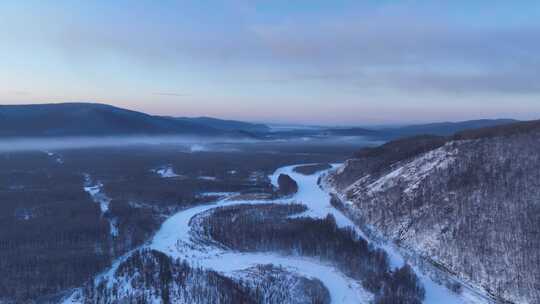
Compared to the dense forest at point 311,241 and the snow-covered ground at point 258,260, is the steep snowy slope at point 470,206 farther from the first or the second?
Answer: the dense forest at point 311,241

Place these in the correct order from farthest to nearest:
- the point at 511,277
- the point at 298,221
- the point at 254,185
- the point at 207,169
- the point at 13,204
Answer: the point at 207,169
the point at 254,185
the point at 13,204
the point at 298,221
the point at 511,277

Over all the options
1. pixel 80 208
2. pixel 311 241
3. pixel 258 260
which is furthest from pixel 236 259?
pixel 80 208

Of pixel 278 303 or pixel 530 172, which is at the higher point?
pixel 530 172

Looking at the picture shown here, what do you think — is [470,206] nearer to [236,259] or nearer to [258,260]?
[258,260]

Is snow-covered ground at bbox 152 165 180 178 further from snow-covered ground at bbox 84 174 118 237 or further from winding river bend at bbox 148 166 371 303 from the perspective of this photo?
winding river bend at bbox 148 166 371 303

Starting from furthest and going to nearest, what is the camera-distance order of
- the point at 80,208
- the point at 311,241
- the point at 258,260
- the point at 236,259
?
the point at 80,208, the point at 311,241, the point at 236,259, the point at 258,260

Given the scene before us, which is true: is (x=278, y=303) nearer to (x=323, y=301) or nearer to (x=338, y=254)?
(x=323, y=301)

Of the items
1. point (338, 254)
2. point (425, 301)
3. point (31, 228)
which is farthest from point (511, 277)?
point (31, 228)

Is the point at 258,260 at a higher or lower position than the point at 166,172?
lower
